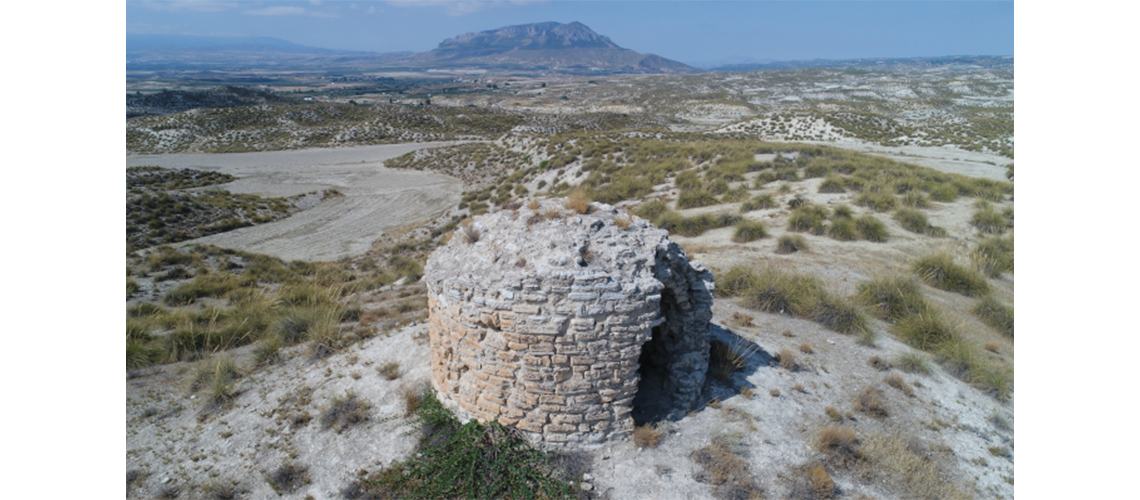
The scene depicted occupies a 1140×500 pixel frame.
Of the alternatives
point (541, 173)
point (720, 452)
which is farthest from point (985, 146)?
point (720, 452)

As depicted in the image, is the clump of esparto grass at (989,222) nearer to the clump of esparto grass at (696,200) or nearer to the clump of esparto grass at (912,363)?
the clump of esparto grass at (696,200)

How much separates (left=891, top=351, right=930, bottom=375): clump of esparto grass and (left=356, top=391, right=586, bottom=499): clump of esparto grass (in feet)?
19.5

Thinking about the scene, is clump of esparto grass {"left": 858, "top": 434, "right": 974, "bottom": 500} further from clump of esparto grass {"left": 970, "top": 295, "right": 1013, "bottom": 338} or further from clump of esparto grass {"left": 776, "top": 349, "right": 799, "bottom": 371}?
clump of esparto grass {"left": 970, "top": 295, "right": 1013, "bottom": 338}

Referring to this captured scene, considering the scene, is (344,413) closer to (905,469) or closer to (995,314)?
(905,469)

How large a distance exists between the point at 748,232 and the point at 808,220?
83.0 inches

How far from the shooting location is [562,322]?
5.61 metres

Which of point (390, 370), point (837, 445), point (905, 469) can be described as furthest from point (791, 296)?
point (390, 370)

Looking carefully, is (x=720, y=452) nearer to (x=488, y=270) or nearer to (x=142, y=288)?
(x=488, y=270)

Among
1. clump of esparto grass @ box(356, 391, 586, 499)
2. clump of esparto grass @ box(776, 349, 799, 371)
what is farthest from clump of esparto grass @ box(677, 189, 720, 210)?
clump of esparto grass @ box(356, 391, 586, 499)

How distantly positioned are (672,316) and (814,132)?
46046mm

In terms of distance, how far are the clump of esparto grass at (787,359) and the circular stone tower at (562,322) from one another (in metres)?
1.81

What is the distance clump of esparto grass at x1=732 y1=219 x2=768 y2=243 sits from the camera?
574 inches

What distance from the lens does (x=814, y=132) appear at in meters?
45.9

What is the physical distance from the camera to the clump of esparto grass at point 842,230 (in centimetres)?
1431
